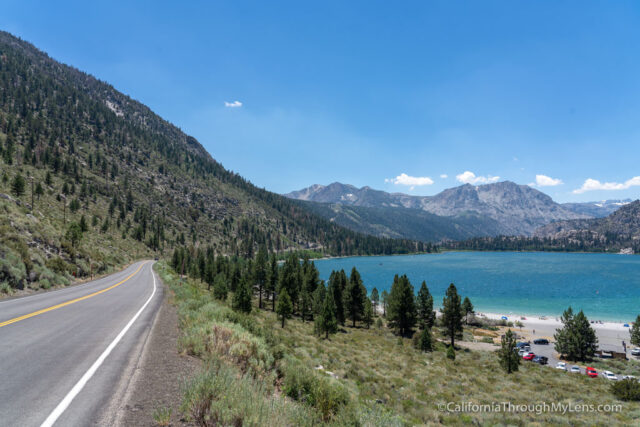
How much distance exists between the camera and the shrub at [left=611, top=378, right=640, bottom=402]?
78.6 ft

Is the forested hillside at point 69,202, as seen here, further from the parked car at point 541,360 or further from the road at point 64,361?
the parked car at point 541,360

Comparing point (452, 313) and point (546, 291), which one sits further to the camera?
point (546, 291)

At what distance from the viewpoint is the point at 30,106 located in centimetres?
17050

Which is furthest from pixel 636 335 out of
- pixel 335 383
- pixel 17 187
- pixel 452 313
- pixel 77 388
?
pixel 17 187

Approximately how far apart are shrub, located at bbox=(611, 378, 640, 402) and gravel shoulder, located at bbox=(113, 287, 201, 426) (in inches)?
1443

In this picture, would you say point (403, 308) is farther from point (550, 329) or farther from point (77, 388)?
point (77, 388)

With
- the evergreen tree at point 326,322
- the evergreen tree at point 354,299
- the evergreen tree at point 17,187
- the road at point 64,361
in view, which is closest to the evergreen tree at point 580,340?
the evergreen tree at point 354,299

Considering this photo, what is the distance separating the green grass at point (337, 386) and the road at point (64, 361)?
183 centimetres

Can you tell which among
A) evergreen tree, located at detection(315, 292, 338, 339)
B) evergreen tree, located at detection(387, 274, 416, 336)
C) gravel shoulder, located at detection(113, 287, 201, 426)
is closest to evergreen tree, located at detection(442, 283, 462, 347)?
evergreen tree, located at detection(387, 274, 416, 336)

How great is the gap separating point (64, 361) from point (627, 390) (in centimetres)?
4088

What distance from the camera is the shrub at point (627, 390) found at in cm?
2395

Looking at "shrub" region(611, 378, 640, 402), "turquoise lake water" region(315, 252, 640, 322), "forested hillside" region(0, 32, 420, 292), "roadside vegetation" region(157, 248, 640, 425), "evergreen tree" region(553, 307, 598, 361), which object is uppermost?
"forested hillside" region(0, 32, 420, 292)

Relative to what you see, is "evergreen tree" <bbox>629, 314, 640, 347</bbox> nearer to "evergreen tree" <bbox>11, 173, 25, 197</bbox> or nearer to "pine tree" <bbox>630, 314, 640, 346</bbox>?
"pine tree" <bbox>630, 314, 640, 346</bbox>

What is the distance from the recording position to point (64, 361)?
7.66 m
